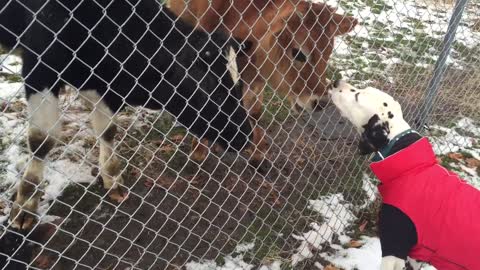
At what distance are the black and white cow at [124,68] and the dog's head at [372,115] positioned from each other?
785 millimetres

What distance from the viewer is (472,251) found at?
2.65m

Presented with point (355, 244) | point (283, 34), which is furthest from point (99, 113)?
point (355, 244)

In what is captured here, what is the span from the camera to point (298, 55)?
403 cm

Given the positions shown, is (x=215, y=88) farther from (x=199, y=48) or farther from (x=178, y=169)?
(x=178, y=169)

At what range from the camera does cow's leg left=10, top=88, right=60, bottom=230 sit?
9.98ft

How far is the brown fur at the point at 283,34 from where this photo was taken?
12.8ft

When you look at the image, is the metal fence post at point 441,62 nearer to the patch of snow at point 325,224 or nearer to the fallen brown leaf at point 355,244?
the patch of snow at point 325,224

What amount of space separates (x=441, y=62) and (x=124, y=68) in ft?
9.63

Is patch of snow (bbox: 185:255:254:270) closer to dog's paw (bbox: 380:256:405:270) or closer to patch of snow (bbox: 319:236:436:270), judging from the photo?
patch of snow (bbox: 319:236:436:270)

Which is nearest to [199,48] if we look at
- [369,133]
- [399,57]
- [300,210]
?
[369,133]

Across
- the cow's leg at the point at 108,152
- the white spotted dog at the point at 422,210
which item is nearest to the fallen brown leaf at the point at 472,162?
the white spotted dog at the point at 422,210

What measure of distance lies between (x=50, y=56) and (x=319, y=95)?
2297mm

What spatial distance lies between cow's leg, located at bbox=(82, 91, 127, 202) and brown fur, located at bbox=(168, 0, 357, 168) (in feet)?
2.78

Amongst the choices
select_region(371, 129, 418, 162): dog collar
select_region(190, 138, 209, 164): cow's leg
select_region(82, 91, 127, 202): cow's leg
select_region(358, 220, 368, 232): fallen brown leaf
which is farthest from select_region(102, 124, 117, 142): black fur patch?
select_region(358, 220, 368, 232): fallen brown leaf
